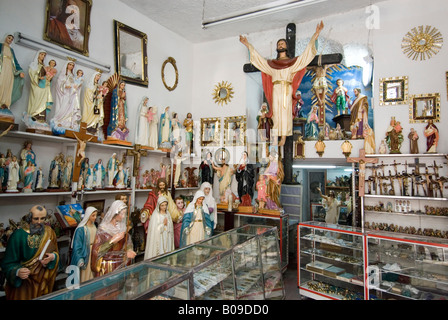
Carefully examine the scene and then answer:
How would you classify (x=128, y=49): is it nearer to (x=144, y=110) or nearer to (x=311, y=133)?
(x=144, y=110)

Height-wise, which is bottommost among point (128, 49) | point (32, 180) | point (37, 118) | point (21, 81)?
point (32, 180)

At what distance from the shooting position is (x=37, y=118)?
4.63m

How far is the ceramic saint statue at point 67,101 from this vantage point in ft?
16.4

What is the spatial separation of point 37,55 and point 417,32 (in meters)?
8.16

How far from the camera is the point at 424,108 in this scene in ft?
19.9

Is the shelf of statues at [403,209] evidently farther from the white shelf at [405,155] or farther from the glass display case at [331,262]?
the glass display case at [331,262]

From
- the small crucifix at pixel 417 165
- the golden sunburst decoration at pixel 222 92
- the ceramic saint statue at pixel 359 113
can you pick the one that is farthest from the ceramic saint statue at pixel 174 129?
the small crucifix at pixel 417 165

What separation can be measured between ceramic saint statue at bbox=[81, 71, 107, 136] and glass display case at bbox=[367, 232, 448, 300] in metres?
5.68

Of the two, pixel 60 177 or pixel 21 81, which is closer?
pixel 21 81

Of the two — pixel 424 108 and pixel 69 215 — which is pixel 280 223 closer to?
pixel 424 108

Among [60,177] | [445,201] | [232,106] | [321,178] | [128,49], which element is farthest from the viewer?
[321,178]

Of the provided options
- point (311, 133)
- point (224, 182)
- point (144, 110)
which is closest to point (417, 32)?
point (311, 133)

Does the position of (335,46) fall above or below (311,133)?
above

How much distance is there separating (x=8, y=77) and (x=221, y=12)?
555 centimetres
